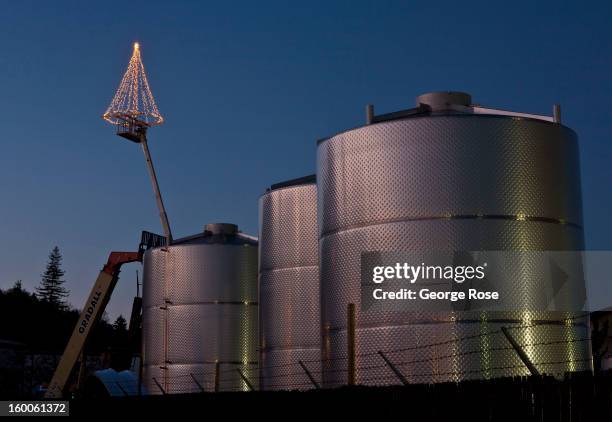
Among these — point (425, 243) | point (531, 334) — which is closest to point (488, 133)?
point (425, 243)

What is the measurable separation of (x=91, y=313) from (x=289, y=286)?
15.7 m

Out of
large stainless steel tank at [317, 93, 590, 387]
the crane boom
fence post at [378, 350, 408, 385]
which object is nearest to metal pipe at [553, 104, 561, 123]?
large stainless steel tank at [317, 93, 590, 387]

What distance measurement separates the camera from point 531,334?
53.5 feet

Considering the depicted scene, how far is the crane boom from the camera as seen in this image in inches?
1474

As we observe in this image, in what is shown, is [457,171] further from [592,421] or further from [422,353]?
[592,421]

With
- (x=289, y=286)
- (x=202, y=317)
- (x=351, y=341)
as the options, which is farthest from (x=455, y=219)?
(x=202, y=317)

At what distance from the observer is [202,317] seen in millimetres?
29766

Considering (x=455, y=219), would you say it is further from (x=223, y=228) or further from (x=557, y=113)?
(x=223, y=228)

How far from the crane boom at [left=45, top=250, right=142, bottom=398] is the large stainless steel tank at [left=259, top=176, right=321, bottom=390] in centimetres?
1317

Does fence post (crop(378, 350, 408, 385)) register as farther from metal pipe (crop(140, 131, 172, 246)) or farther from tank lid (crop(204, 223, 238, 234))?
metal pipe (crop(140, 131, 172, 246))

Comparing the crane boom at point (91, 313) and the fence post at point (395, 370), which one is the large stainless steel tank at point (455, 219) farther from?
the crane boom at point (91, 313)

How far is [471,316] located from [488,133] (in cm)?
305

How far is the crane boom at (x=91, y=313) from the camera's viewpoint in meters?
37.4

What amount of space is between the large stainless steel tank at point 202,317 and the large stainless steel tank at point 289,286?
4369 mm
